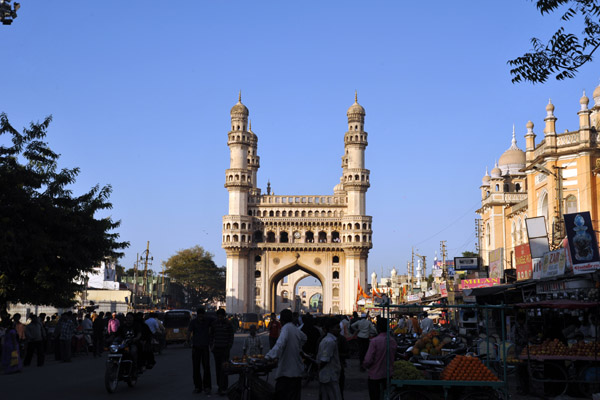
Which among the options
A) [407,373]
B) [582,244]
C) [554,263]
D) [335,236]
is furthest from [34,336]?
[335,236]

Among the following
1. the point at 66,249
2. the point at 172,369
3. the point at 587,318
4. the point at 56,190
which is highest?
the point at 56,190

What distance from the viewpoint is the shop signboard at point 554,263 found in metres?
18.0

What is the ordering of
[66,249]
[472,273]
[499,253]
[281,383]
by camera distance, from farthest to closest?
[472,273] → [499,253] → [66,249] → [281,383]

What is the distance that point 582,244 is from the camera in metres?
17.1

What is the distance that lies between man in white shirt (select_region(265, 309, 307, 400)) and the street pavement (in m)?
3.81

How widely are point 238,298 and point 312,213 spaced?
38.3 feet

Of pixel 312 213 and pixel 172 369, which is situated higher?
pixel 312 213

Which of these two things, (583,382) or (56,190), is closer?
(583,382)

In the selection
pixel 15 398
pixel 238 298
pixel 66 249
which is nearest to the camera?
pixel 15 398

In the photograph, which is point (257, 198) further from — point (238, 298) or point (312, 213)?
point (238, 298)

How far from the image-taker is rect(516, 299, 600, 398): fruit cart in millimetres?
11508

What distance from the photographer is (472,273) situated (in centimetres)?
4138

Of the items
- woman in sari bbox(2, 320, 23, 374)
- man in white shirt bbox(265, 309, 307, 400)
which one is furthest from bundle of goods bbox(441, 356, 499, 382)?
woman in sari bbox(2, 320, 23, 374)

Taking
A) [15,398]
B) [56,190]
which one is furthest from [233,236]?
[15,398]
